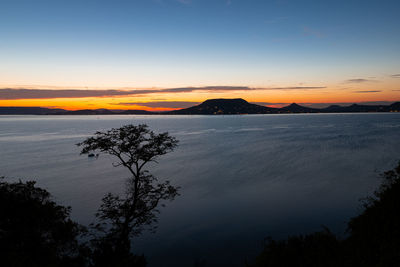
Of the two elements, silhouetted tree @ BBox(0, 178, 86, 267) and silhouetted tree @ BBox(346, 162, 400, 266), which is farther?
silhouetted tree @ BBox(0, 178, 86, 267)

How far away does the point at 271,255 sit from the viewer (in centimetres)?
1742

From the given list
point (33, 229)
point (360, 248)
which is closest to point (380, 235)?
point (360, 248)

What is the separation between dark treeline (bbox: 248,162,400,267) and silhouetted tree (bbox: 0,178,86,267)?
1452cm

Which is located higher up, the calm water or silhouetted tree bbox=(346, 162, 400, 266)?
silhouetted tree bbox=(346, 162, 400, 266)

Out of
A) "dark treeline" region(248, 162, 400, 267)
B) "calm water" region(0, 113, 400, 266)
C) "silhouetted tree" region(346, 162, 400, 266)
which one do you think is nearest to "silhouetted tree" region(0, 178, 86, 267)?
"calm water" region(0, 113, 400, 266)

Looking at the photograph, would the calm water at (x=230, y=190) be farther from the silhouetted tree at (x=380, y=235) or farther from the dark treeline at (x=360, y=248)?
the silhouetted tree at (x=380, y=235)

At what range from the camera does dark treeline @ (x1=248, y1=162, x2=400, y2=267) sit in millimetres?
14266

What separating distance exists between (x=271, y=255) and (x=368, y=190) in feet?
112

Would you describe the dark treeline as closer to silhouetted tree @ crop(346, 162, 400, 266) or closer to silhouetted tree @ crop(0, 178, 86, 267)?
silhouetted tree @ crop(346, 162, 400, 266)

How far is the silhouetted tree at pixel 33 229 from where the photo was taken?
675 inches

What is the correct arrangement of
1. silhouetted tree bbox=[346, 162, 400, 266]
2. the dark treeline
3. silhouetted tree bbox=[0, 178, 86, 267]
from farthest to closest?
silhouetted tree bbox=[0, 178, 86, 267], the dark treeline, silhouetted tree bbox=[346, 162, 400, 266]

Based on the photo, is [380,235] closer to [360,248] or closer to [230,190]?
[360,248]

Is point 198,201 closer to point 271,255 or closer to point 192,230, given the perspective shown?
point 192,230

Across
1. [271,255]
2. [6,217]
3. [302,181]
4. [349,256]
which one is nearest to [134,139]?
[6,217]
